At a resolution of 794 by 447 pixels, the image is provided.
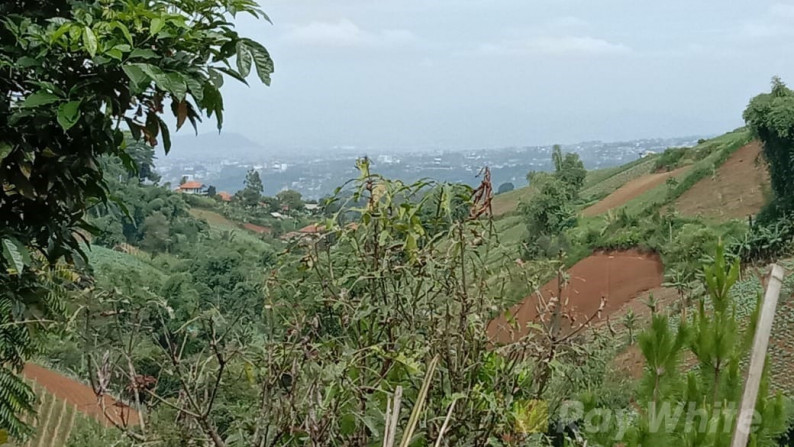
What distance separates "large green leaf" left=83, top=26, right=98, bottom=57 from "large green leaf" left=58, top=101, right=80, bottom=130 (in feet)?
0.26

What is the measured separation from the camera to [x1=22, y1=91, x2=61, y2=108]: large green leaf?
942 mm

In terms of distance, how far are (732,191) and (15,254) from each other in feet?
53.7

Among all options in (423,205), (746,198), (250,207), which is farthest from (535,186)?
(250,207)

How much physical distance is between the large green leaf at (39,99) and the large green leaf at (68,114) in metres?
0.01

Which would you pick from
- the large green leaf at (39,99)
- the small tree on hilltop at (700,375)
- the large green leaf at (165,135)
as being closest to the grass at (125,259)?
the large green leaf at (165,135)

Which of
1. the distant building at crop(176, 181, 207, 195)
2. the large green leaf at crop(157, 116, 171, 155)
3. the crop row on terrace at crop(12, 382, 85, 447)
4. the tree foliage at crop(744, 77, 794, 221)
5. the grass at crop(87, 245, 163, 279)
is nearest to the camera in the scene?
the large green leaf at crop(157, 116, 171, 155)

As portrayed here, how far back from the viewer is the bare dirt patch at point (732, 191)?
14.5 m

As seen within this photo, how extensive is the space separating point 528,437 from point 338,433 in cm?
23

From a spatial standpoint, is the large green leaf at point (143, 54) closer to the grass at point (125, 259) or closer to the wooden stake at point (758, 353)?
the wooden stake at point (758, 353)

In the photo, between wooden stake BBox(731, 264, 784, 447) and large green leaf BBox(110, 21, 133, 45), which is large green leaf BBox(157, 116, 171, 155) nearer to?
large green leaf BBox(110, 21, 133, 45)

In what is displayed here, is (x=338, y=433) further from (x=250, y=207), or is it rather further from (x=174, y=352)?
(x=250, y=207)

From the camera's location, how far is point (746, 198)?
48.8ft

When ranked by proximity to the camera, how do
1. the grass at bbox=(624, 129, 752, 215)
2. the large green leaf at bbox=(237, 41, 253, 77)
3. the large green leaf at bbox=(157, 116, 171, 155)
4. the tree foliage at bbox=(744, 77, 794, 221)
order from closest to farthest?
the large green leaf at bbox=(237, 41, 253, 77) → the large green leaf at bbox=(157, 116, 171, 155) → the tree foliage at bbox=(744, 77, 794, 221) → the grass at bbox=(624, 129, 752, 215)

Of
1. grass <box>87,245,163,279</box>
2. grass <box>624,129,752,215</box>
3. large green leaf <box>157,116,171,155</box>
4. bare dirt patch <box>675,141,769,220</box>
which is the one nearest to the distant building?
grass <box>87,245,163,279</box>
